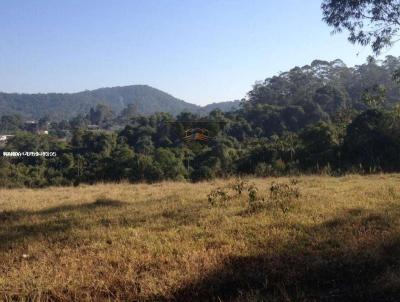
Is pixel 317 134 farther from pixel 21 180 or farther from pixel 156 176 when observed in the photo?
pixel 21 180

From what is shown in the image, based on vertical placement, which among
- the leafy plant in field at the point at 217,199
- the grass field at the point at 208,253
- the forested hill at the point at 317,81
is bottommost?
the grass field at the point at 208,253

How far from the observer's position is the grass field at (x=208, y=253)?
4672mm

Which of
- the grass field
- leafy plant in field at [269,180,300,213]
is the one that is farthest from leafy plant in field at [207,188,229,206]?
leafy plant in field at [269,180,300,213]

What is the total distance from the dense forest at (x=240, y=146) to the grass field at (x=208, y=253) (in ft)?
19.9

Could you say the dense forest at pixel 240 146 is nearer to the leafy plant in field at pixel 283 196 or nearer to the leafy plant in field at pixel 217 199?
the leafy plant in field at pixel 283 196

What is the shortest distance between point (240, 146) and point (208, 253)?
3644 cm

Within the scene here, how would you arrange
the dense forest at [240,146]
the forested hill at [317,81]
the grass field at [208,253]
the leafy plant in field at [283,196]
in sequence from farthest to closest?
the forested hill at [317,81]
the dense forest at [240,146]
the leafy plant in field at [283,196]
the grass field at [208,253]

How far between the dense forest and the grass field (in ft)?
19.9

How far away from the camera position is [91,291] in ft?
15.6

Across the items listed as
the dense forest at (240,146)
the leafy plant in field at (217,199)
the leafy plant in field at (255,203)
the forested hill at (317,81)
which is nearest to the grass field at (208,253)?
the leafy plant in field at (255,203)

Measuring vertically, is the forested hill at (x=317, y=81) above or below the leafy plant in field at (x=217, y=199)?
above

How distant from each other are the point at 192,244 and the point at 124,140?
1765 inches

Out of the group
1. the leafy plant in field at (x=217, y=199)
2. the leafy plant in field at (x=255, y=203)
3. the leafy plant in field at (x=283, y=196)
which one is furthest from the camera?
the leafy plant in field at (x=217, y=199)

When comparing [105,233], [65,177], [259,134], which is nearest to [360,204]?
[105,233]
